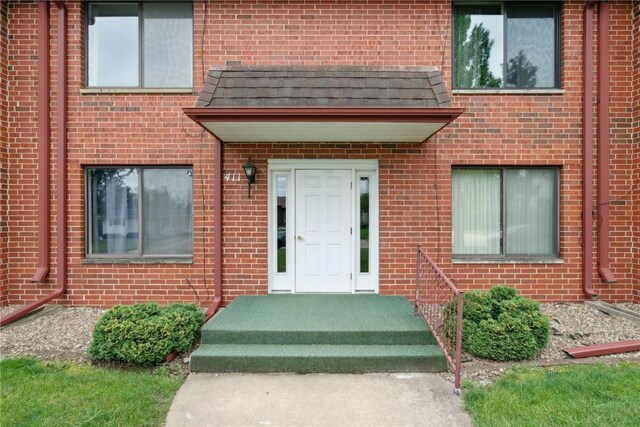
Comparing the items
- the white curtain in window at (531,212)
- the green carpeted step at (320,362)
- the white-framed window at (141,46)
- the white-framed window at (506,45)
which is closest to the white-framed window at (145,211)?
the white-framed window at (141,46)

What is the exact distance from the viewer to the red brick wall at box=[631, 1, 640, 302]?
225 inches

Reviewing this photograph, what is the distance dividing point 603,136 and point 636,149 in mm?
614

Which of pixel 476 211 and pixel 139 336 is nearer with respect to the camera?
pixel 139 336

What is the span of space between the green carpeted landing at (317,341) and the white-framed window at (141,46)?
163 inches

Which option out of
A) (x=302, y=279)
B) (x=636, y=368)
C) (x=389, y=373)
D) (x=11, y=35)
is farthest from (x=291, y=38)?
(x=636, y=368)

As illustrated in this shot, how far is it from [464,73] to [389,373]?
5.02 metres

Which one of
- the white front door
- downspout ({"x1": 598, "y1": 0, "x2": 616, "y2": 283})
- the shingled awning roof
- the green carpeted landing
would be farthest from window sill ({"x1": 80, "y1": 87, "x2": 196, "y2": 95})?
downspout ({"x1": 598, "y1": 0, "x2": 616, "y2": 283})

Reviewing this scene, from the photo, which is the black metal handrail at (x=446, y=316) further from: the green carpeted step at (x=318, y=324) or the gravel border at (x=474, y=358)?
the gravel border at (x=474, y=358)

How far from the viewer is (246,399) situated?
3459mm

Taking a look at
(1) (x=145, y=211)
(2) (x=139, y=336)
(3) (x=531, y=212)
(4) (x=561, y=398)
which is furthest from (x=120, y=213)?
(3) (x=531, y=212)

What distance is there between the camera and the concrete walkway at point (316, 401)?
10.3ft

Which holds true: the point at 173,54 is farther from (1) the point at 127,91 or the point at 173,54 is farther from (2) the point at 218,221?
(2) the point at 218,221

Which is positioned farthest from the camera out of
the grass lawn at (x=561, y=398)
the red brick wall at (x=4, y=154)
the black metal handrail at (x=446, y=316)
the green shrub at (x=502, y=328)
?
the red brick wall at (x=4, y=154)

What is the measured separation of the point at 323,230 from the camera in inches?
233
